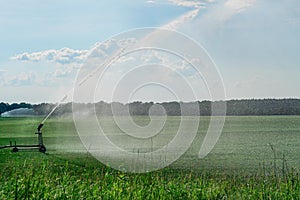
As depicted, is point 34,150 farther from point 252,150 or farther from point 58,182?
point 58,182

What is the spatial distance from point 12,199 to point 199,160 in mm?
11552

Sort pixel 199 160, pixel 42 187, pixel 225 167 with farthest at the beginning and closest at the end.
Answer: pixel 199 160 < pixel 225 167 < pixel 42 187

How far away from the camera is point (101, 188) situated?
7.34 m

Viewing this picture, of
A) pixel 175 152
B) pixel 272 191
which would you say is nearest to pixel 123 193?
pixel 272 191

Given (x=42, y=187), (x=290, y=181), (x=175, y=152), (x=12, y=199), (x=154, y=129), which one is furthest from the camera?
(x=154, y=129)

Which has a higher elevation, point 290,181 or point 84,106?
point 84,106

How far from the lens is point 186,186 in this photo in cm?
781

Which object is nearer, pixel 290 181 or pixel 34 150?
pixel 290 181

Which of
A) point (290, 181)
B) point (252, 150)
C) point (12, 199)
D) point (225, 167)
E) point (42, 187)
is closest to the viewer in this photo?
point (12, 199)

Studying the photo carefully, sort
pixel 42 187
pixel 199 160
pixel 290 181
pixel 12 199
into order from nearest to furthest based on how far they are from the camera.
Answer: pixel 12 199, pixel 42 187, pixel 290 181, pixel 199 160

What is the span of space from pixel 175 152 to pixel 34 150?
18.6 ft

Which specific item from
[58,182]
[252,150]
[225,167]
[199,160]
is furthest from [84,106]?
[58,182]

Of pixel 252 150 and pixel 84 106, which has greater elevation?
pixel 84 106

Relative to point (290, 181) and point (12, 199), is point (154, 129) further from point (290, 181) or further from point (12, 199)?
point (12, 199)
